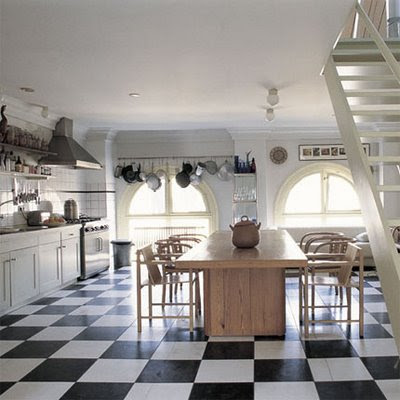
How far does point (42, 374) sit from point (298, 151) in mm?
6461

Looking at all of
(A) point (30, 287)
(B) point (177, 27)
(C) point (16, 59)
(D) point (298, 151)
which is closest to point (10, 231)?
(A) point (30, 287)

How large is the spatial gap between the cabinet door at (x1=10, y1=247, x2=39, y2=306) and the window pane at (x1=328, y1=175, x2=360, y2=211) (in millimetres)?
5459

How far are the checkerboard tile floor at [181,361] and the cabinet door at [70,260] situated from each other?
4.40 feet

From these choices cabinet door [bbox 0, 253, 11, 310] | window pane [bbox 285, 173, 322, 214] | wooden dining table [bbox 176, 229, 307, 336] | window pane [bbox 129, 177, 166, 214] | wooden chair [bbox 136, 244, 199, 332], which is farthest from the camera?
window pane [bbox 129, 177, 166, 214]

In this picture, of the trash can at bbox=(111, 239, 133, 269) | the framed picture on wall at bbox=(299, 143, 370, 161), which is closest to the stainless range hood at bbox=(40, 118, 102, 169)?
the trash can at bbox=(111, 239, 133, 269)

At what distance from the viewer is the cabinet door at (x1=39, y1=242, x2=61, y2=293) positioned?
5.62 meters

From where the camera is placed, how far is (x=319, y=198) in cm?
875

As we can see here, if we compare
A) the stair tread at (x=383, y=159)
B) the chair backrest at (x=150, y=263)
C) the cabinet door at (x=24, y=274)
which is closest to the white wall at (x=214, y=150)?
the cabinet door at (x=24, y=274)

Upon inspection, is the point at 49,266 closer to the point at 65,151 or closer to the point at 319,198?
the point at 65,151

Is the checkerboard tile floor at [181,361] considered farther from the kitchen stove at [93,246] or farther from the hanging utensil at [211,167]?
the hanging utensil at [211,167]

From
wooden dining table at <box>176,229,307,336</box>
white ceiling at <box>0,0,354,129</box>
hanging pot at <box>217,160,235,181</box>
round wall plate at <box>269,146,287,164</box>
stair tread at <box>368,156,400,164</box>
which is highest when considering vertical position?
white ceiling at <box>0,0,354,129</box>

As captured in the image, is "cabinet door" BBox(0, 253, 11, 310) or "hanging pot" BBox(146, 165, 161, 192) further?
"hanging pot" BBox(146, 165, 161, 192)

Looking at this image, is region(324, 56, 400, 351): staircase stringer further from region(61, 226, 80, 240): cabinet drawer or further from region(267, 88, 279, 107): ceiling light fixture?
region(61, 226, 80, 240): cabinet drawer

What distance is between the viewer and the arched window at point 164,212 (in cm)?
882
